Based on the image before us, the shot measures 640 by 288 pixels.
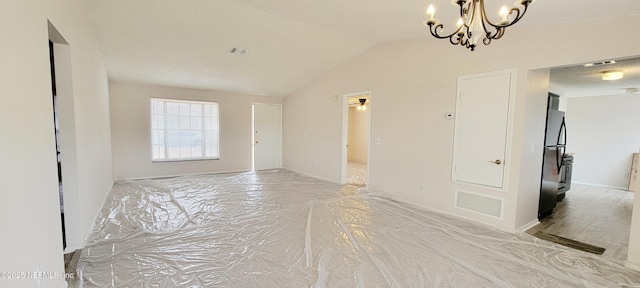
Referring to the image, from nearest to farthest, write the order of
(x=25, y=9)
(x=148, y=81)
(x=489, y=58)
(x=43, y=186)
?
(x=25, y=9) < (x=43, y=186) < (x=489, y=58) < (x=148, y=81)

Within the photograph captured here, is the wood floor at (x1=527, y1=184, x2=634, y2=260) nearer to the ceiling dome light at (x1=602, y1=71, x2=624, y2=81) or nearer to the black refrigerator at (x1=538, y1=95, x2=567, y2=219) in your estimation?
the black refrigerator at (x1=538, y1=95, x2=567, y2=219)

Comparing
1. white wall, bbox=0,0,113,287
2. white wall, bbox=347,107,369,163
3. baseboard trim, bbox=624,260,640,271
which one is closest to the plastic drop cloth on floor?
baseboard trim, bbox=624,260,640,271

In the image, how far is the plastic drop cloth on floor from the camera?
214cm

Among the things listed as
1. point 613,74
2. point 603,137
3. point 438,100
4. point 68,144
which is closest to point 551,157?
point 613,74

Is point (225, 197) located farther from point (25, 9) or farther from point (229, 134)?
point (25, 9)

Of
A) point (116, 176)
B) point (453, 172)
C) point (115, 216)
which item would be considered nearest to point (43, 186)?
point (115, 216)

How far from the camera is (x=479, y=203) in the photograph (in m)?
3.53

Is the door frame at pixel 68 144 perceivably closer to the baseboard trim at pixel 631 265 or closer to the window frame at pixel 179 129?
the window frame at pixel 179 129

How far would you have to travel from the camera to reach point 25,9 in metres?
1.43

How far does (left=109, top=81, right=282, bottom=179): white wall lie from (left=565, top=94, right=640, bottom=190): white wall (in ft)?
27.8

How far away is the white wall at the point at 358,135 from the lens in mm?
9258

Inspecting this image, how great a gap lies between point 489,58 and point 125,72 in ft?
20.7

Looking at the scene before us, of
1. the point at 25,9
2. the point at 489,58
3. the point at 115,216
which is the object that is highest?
the point at 489,58

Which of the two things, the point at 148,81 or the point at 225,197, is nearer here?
the point at 225,197
